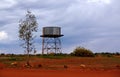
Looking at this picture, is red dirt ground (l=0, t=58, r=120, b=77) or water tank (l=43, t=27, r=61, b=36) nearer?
red dirt ground (l=0, t=58, r=120, b=77)

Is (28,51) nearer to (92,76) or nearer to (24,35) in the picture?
(24,35)

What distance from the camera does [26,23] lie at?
45.2 m

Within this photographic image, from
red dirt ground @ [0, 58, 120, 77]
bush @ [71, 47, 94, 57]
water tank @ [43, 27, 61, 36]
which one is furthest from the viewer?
water tank @ [43, 27, 61, 36]

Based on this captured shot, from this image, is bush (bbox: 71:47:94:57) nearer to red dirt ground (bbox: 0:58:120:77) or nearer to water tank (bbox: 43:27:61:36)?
water tank (bbox: 43:27:61:36)

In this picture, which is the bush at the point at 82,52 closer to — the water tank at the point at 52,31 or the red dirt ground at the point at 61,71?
the water tank at the point at 52,31

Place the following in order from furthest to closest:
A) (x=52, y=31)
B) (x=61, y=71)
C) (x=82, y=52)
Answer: (x=52, y=31) < (x=82, y=52) < (x=61, y=71)

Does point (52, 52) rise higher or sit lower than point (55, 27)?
lower

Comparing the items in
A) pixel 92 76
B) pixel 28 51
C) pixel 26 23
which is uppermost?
pixel 26 23

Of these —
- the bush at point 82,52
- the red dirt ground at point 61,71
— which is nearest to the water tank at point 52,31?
the bush at point 82,52

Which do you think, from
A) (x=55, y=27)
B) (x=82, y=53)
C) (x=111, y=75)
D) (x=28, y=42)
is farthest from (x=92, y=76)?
(x=55, y=27)

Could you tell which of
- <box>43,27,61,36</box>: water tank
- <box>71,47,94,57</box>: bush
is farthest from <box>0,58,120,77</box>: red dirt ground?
<box>43,27,61,36</box>: water tank

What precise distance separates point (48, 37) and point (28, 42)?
34381 millimetres

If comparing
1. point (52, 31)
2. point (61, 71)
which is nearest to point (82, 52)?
point (52, 31)

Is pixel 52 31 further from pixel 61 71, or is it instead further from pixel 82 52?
pixel 61 71
